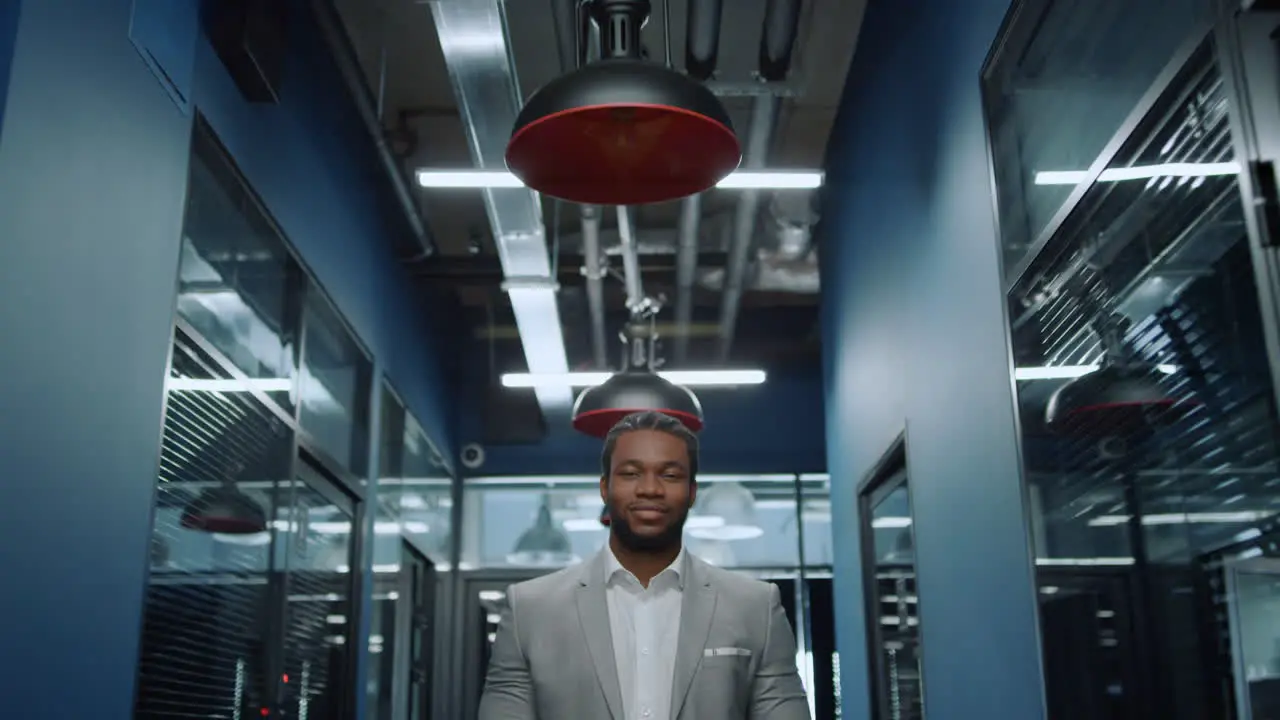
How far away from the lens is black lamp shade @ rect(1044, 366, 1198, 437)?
6.77 ft

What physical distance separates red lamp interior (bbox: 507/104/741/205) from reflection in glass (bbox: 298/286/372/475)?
86.8 inches

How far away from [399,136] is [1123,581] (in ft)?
16.3

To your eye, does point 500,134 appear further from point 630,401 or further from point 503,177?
point 630,401

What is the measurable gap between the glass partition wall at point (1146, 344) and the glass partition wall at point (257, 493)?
2153mm

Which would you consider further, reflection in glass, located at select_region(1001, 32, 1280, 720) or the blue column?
the blue column

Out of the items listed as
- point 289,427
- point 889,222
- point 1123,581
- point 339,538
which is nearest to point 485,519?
point 339,538


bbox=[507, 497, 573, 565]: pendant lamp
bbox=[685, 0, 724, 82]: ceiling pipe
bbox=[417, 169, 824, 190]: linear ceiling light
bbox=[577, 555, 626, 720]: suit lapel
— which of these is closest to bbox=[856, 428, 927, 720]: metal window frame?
bbox=[417, 169, 824, 190]: linear ceiling light

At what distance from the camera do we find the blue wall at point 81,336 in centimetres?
257

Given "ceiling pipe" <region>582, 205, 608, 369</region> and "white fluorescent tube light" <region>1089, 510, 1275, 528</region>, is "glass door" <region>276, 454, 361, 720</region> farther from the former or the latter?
"white fluorescent tube light" <region>1089, 510, 1275, 528</region>

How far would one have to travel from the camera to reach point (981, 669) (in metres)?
3.28

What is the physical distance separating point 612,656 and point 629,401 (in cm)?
390

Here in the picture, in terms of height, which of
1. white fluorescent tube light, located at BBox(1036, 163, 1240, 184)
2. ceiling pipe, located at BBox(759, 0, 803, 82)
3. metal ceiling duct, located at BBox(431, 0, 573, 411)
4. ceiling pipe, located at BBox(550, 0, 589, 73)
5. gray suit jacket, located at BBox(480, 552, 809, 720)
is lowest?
gray suit jacket, located at BBox(480, 552, 809, 720)

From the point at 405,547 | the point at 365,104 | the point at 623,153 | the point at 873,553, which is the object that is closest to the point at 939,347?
the point at 623,153

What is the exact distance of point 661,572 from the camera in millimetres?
1835
